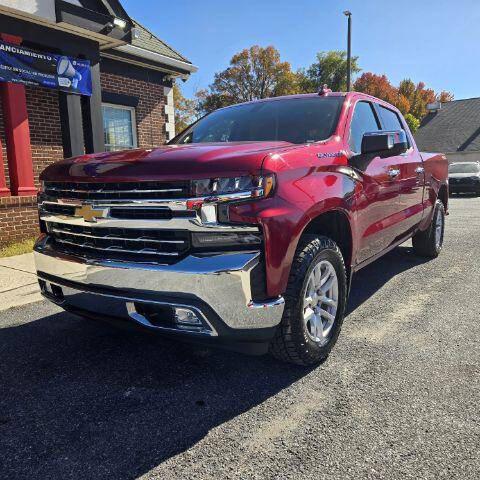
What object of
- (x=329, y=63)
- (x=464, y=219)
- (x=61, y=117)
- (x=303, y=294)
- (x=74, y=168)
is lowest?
(x=464, y=219)

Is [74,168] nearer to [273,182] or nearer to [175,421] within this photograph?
[273,182]

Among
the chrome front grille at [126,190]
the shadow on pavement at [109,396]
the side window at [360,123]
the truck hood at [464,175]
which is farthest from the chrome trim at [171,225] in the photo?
the truck hood at [464,175]

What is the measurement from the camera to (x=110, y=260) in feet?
8.69

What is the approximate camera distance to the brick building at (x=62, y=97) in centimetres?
716

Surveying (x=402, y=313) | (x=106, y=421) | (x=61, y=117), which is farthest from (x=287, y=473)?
(x=61, y=117)

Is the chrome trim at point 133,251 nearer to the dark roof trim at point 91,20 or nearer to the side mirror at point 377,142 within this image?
the side mirror at point 377,142

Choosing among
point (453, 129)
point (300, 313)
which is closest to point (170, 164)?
point (300, 313)

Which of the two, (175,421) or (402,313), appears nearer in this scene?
(175,421)

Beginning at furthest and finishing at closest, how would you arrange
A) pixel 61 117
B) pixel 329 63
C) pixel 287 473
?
1. pixel 329 63
2. pixel 61 117
3. pixel 287 473

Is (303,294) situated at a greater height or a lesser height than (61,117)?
lesser

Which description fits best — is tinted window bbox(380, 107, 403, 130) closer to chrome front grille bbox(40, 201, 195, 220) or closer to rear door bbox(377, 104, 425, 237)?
rear door bbox(377, 104, 425, 237)

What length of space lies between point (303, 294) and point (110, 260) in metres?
1.14

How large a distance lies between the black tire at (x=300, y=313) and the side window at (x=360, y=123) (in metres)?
1.04

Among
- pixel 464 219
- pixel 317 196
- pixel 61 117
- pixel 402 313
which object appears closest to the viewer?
pixel 317 196
